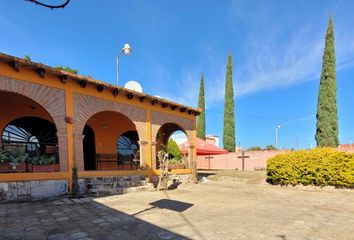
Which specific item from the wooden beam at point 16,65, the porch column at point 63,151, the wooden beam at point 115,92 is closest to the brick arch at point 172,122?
the wooden beam at point 115,92

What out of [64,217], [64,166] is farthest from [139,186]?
[64,217]

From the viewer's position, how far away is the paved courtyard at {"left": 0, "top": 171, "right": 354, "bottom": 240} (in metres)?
4.32

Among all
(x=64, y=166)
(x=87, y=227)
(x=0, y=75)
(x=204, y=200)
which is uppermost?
(x=0, y=75)

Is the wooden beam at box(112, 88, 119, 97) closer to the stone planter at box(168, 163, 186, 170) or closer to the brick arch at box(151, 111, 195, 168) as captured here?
the brick arch at box(151, 111, 195, 168)

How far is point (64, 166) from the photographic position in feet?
27.0

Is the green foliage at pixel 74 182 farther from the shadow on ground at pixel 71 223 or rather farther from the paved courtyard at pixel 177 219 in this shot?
the shadow on ground at pixel 71 223

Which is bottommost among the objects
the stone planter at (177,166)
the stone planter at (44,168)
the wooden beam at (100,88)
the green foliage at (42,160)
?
the stone planter at (177,166)

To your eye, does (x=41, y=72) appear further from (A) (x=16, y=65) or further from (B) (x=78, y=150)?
(B) (x=78, y=150)

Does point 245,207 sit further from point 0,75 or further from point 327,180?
point 0,75

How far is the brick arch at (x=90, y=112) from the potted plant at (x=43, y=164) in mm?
757

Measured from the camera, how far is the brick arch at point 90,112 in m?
8.72

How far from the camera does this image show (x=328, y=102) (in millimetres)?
19297

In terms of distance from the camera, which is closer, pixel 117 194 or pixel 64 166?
pixel 64 166

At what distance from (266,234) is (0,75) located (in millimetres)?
7604
